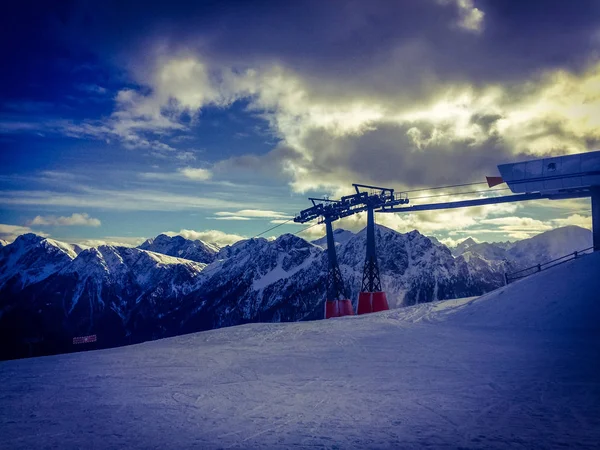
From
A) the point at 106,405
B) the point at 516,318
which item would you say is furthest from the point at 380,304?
the point at 106,405

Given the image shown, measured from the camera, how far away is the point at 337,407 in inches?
379

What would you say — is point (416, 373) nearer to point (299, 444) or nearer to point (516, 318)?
point (299, 444)

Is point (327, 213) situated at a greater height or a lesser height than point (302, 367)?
greater

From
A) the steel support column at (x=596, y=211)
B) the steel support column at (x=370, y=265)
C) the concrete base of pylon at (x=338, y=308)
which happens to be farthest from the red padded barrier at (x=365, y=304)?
the steel support column at (x=596, y=211)

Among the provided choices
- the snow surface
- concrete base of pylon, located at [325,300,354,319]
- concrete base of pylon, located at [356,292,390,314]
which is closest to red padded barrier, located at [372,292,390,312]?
concrete base of pylon, located at [356,292,390,314]

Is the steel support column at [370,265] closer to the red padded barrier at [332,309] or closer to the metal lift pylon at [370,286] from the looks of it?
the metal lift pylon at [370,286]

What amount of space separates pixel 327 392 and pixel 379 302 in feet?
88.5

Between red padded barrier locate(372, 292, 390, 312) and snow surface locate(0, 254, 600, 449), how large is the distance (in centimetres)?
1581

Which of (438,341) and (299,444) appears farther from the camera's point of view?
(438,341)

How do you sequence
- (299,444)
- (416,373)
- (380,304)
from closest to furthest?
(299,444) → (416,373) → (380,304)

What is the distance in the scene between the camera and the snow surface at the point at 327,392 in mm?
8000

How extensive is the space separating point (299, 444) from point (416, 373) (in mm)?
6230

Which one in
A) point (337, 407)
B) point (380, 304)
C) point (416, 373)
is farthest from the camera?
Result: point (380, 304)

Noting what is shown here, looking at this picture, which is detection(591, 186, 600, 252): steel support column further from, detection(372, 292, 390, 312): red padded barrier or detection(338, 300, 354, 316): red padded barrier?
detection(338, 300, 354, 316): red padded barrier
